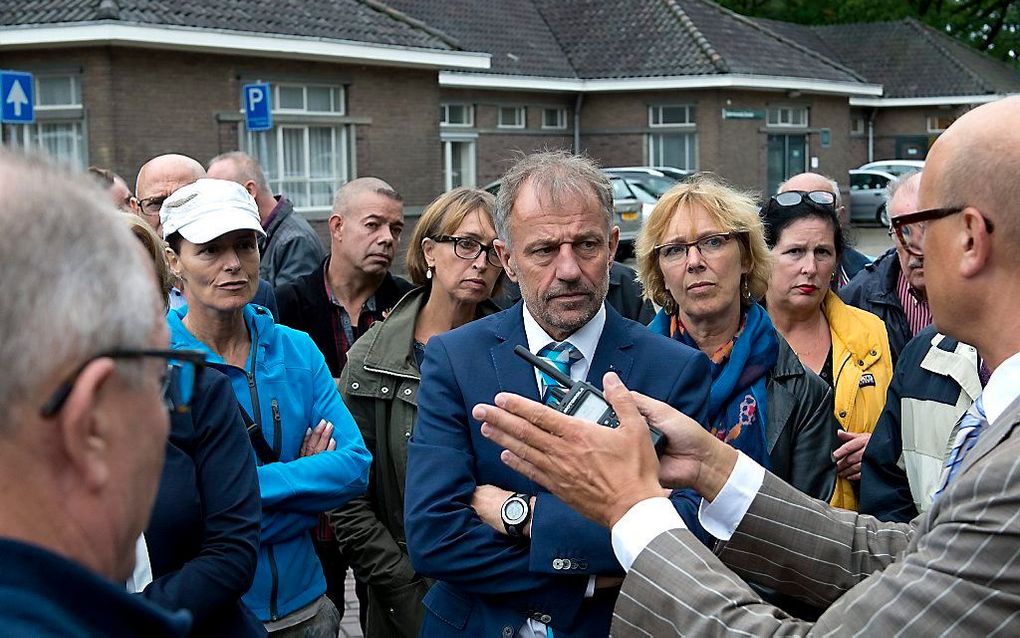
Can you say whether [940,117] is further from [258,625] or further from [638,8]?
[258,625]

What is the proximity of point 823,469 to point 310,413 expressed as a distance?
5.86 ft

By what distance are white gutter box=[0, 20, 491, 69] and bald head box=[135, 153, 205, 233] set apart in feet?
38.0

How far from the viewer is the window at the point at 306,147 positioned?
2097 centimetres

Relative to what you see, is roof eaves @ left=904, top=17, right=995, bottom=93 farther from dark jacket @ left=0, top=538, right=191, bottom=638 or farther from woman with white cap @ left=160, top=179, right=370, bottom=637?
dark jacket @ left=0, top=538, right=191, bottom=638

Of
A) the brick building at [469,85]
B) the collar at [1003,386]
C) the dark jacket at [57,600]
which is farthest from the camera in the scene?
the brick building at [469,85]

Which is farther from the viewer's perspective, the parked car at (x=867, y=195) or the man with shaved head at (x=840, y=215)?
the parked car at (x=867, y=195)

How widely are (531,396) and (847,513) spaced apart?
0.89 metres

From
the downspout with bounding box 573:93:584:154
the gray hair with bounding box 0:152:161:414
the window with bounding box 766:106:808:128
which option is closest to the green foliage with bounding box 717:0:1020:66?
the window with bounding box 766:106:808:128

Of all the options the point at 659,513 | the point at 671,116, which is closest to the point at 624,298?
the point at 659,513

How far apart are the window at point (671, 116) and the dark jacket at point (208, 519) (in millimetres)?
29363

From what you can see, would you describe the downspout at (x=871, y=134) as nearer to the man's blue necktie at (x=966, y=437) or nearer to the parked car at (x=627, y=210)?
the parked car at (x=627, y=210)

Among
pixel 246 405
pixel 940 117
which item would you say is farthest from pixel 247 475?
pixel 940 117

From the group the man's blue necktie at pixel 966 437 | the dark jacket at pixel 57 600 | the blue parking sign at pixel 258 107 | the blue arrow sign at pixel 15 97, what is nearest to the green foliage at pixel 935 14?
the blue parking sign at pixel 258 107

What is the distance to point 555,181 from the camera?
10.9 ft
